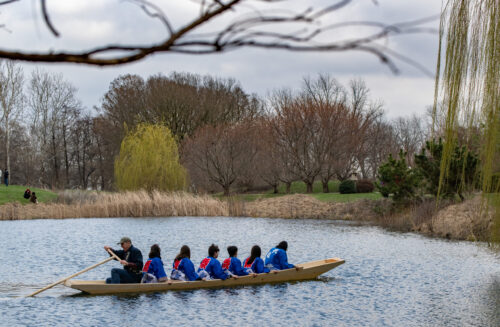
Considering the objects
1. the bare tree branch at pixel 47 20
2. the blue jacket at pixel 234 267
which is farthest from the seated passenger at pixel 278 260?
the bare tree branch at pixel 47 20

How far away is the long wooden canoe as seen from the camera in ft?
39.3

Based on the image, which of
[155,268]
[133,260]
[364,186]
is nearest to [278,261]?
[155,268]

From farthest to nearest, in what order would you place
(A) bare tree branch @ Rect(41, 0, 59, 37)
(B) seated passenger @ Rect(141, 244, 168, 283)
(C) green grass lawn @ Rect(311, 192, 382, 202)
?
(C) green grass lawn @ Rect(311, 192, 382, 202)
(B) seated passenger @ Rect(141, 244, 168, 283)
(A) bare tree branch @ Rect(41, 0, 59, 37)

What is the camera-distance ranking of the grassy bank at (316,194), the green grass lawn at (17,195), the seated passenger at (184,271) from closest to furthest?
the seated passenger at (184,271)
the grassy bank at (316,194)
the green grass lawn at (17,195)

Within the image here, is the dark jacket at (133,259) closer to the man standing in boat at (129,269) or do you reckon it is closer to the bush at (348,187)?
the man standing in boat at (129,269)

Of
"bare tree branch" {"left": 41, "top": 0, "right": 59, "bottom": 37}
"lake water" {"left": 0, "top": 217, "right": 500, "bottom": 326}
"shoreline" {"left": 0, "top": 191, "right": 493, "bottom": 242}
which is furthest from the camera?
"shoreline" {"left": 0, "top": 191, "right": 493, "bottom": 242}

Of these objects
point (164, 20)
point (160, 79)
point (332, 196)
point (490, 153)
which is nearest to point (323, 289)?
point (490, 153)

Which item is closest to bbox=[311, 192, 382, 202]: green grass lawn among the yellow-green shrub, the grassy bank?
the grassy bank

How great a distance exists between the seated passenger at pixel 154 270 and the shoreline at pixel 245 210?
47.3ft

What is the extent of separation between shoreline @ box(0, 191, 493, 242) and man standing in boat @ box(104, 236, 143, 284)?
14789mm

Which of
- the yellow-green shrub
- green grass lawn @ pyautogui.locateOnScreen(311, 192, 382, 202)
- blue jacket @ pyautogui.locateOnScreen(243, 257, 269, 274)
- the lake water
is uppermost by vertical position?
the yellow-green shrub

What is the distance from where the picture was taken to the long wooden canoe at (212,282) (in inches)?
472

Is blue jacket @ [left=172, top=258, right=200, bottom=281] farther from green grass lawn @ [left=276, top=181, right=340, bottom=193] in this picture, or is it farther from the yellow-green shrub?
green grass lawn @ [left=276, top=181, right=340, bottom=193]

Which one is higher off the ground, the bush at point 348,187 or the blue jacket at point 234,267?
the bush at point 348,187
